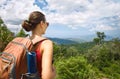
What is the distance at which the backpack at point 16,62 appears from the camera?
10.1 ft

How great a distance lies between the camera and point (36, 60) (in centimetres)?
313

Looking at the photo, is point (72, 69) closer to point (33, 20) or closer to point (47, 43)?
point (33, 20)

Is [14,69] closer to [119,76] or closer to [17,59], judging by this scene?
[17,59]

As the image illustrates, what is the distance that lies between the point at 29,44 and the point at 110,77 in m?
59.7

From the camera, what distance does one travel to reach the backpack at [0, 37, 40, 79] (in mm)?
3077

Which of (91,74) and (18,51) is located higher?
(18,51)

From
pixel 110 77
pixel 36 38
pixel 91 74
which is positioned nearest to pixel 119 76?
pixel 110 77

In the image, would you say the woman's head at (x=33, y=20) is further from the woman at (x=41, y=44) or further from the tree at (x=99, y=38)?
the tree at (x=99, y=38)

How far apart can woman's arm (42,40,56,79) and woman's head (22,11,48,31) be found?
312 millimetres

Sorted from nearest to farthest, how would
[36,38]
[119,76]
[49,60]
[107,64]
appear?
[49,60]
[36,38]
[119,76]
[107,64]

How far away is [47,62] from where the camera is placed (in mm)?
3041

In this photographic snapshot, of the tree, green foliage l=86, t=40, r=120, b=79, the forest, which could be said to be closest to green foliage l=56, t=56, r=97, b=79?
the forest

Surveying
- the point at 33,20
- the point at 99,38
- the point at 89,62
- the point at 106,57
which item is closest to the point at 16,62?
the point at 33,20

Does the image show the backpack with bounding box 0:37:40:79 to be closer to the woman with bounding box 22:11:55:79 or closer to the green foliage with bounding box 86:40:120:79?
the woman with bounding box 22:11:55:79
